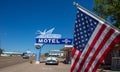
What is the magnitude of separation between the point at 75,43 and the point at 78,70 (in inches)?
21.7

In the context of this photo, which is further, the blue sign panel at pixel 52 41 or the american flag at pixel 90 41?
the blue sign panel at pixel 52 41

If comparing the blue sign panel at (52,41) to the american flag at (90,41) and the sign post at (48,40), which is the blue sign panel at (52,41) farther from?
the american flag at (90,41)

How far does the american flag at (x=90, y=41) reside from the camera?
543 centimetres

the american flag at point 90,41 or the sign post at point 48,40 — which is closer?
the american flag at point 90,41

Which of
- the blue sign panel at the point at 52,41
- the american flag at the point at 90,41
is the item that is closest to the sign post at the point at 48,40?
the blue sign panel at the point at 52,41

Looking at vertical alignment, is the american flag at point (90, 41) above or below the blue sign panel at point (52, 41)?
below

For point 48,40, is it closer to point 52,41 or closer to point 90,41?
point 52,41

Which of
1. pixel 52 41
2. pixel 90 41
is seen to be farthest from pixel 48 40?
pixel 90 41

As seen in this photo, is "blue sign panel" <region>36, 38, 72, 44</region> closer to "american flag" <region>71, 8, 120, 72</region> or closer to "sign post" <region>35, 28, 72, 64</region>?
"sign post" <region>35, 28, 72, 64</region>

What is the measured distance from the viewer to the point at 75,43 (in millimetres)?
5719

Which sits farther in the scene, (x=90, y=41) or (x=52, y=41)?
(x=52, y=41)

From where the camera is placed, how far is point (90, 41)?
18.4 feet

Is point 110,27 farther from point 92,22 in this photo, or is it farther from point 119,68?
point 119,68

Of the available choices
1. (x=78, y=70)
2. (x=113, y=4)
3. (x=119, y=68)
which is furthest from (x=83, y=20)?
(x=119, y=68)
